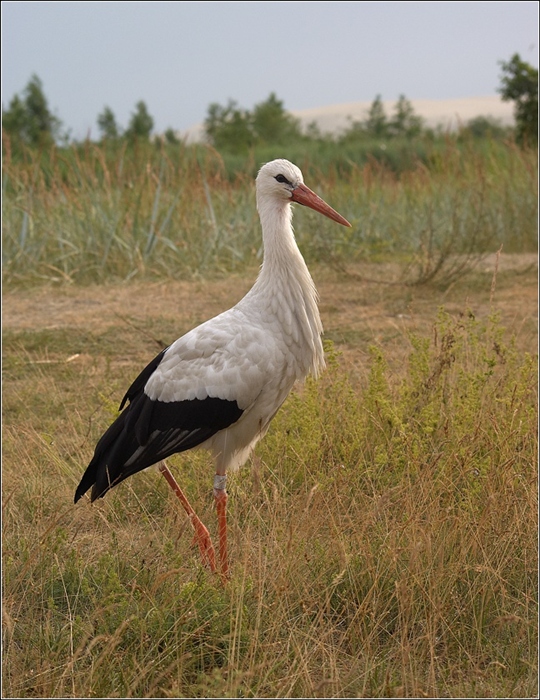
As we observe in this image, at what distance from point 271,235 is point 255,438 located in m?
0.85

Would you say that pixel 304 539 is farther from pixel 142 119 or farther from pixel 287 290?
pixel 142 119

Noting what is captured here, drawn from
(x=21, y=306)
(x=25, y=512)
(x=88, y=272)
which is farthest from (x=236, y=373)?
(x=88, y=272)

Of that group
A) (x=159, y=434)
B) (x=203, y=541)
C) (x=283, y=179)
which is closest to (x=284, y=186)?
(x=283, y=179)

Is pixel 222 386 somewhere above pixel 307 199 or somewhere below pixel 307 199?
below

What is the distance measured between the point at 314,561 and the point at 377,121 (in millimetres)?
32478

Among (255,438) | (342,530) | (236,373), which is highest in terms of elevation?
(236,373)

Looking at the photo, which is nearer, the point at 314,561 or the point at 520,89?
the point at 314,561

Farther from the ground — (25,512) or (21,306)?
(21,306)

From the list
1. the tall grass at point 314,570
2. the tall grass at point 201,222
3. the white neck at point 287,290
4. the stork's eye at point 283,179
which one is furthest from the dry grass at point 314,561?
the tall grass at point 201,222

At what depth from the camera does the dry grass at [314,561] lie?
8.62ft

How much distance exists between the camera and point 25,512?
3789 mm

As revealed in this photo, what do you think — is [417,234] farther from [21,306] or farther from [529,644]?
[529,644]

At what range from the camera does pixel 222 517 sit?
3.51m

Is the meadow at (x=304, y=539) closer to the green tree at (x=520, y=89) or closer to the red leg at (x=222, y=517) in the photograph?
the red leg at (x=222, y=517)
